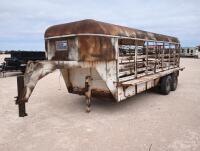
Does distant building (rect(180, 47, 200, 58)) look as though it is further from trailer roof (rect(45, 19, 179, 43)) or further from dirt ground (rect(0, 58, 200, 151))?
trailer roof (rect(45, 19, 179, 43))

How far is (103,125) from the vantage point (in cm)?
459

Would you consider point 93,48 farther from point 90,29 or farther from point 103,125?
point 103,125

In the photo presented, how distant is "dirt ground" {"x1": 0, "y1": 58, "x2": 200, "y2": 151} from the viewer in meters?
3.65

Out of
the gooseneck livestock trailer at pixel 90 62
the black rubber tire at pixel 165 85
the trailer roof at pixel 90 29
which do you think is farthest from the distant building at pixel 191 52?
the trailer roof at pixel 90 29

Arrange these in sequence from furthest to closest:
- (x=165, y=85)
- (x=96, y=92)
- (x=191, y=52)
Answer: (x=191, y=52), (x=165, y=85), (x=96, y=92)

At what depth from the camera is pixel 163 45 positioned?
756 cm

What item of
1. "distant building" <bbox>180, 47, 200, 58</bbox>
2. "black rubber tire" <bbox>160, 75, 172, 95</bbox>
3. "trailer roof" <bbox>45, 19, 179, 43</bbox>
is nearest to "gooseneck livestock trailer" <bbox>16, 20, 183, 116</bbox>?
"trailer roof" <bbox>45, 19, 179, 43</bbox>

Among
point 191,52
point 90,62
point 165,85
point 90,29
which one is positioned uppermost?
point 191,52

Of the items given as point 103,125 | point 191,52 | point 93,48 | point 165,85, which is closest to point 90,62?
point 93,48

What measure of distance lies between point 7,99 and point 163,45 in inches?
245

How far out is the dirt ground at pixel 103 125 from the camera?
3650 millimetres

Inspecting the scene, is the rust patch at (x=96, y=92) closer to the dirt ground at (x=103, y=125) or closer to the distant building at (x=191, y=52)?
the dirt ground at (x=103, y=125)

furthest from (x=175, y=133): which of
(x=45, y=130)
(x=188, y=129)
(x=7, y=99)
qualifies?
(x=7, y=99)

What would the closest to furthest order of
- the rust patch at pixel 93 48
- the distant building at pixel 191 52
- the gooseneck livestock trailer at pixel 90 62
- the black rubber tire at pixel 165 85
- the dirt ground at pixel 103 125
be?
1. the dirt ground at pixel 103 125
2. the gooseneck livestock trailer at pixel 90 62
3. the rust patch at pixel 93 48
4. the black rubber tire at pixel 165 85
5. the distant building at pixel 191 52
